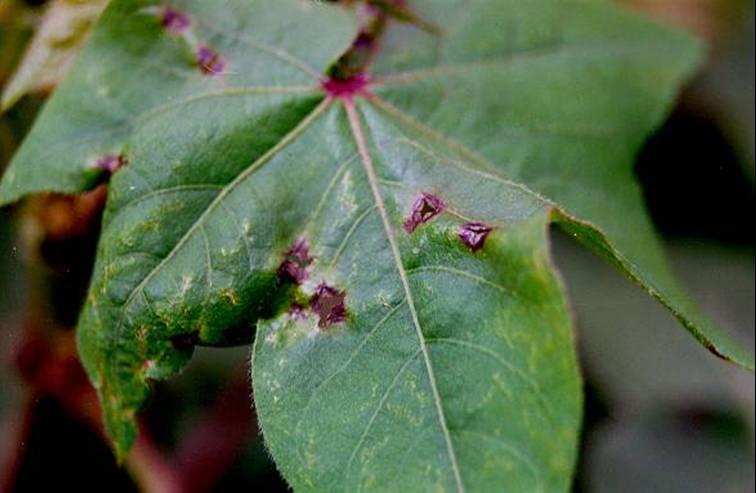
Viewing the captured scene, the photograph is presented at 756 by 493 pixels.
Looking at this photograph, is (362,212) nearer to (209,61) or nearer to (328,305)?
(328,305)

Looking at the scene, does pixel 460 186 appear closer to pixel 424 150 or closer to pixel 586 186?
pixel 424 150

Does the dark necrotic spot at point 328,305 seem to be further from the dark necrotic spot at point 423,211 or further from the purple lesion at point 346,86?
the purple lesion at point 346,86

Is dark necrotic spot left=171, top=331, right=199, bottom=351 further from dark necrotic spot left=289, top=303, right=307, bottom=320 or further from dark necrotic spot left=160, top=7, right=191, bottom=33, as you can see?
dark necrotic spot left=160, top=7, right=191, bottom=33

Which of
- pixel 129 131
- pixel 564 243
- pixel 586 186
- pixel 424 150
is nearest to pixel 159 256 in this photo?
pixel 129 131

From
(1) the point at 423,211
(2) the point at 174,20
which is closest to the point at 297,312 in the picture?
(1) the point at 423,211

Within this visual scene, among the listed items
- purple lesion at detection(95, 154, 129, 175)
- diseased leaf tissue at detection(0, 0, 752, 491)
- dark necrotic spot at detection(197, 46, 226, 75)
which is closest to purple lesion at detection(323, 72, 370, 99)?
diseased leaf tissue at detection(0, 0, 752, 491)

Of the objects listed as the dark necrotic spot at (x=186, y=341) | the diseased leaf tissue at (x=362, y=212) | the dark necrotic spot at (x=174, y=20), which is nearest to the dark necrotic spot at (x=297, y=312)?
the diseased leaf tissue at (x=362, y=212)
